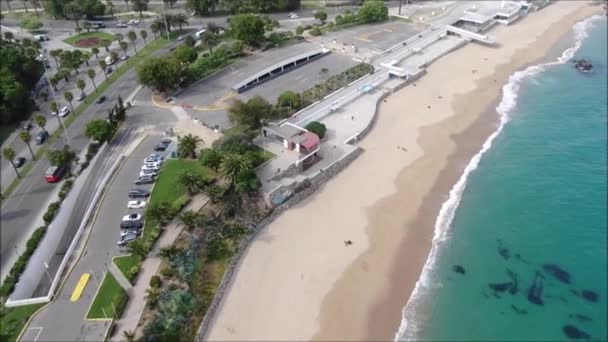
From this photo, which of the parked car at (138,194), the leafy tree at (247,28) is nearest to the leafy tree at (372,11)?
the leafy tree at (247,28)

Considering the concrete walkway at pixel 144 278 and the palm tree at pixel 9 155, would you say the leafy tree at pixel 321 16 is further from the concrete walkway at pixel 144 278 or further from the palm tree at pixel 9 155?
the palm tree at pixel 9 155

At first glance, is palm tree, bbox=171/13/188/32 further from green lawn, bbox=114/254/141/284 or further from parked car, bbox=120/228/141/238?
green lawn, bbox=114/254/141/284

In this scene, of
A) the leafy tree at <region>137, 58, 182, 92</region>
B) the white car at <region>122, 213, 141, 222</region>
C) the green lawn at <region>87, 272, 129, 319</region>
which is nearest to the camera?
the green lawn at <region>87, 272, 129, 319</region>

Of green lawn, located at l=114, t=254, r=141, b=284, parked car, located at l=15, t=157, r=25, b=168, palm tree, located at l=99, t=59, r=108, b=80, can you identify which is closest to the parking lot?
palm tree, located at l=99, t=59, r=108, b=80

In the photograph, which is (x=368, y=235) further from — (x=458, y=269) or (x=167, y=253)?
(x=167, y=253)

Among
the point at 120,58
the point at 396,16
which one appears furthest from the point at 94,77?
the point at 396,16
